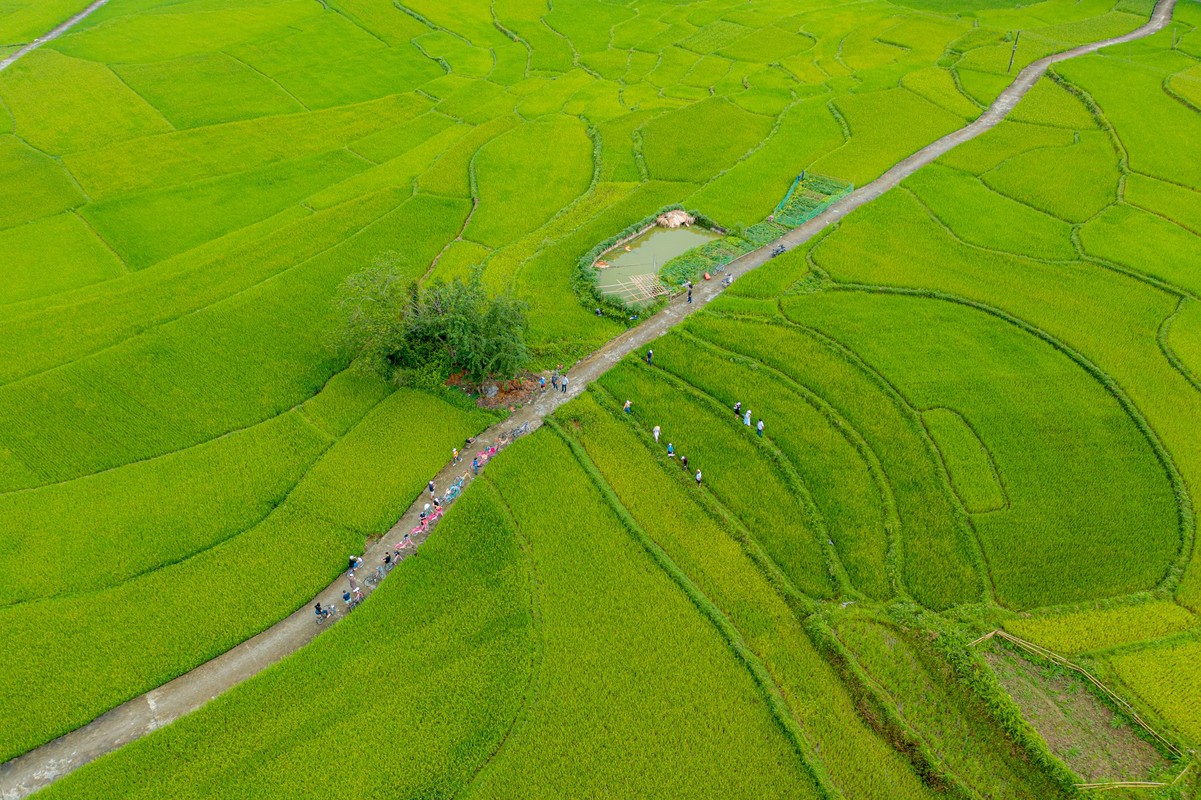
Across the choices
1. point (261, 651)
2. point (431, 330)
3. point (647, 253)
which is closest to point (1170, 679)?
point (261, 651)

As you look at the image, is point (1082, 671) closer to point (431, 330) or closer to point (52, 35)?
point (431, 330)

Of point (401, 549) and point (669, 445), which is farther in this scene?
point (669, 445)

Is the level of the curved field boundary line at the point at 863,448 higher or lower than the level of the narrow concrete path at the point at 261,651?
higher

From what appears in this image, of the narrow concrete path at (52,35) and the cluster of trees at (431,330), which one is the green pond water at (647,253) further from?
the narrow concrete path at (52,35)

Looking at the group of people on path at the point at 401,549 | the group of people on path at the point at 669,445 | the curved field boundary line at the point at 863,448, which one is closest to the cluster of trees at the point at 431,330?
the group of people on path at the point at 401,549

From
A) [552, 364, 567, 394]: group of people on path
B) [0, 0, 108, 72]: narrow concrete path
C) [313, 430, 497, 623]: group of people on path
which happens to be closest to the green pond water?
[552, 364, 567, 394]: group of people on path

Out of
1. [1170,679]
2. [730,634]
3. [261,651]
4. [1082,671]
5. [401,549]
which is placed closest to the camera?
[1170,679]
